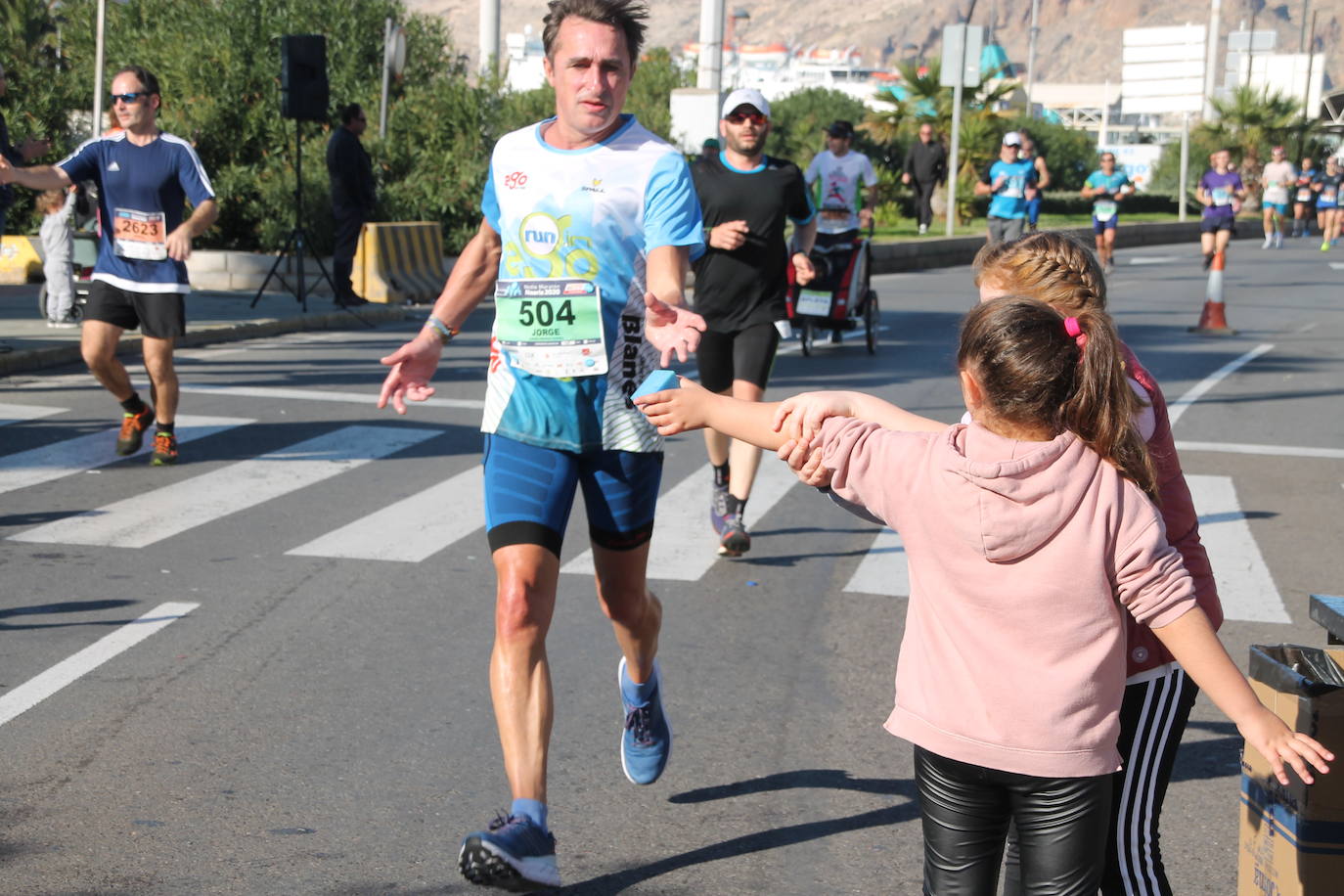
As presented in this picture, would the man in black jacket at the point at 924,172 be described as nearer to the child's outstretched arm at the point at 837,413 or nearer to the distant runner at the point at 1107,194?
the distant runner at the point at 1107,194

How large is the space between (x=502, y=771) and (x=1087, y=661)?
Answer: 7.13 ft

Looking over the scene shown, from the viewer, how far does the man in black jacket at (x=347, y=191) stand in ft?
60.1

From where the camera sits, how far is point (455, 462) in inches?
368

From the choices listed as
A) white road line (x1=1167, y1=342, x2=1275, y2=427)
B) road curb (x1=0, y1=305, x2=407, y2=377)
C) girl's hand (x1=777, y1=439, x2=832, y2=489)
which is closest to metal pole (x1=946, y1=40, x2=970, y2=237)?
white road line (x1=1167, y1=342, x2=1275, y2=427)

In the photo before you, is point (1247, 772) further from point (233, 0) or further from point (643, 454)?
point (233, 0)

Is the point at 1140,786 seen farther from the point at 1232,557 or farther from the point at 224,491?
the point at 224,491

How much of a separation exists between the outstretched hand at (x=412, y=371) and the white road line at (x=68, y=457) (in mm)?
4653

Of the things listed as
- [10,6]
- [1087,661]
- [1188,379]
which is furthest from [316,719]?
[10,6]

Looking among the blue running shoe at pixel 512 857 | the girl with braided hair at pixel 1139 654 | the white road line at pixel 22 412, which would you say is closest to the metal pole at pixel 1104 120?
the white road line at pixel 22 412

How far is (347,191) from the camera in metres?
18.6

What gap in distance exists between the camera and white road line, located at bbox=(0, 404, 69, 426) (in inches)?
408

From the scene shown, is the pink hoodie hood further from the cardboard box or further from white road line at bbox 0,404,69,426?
white road line at bbox 0,404,69,426

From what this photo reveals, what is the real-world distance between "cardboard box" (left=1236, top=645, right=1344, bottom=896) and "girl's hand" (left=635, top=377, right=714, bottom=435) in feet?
3.68

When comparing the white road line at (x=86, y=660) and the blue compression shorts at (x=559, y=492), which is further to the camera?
the white road line at (x=86, y=660)
